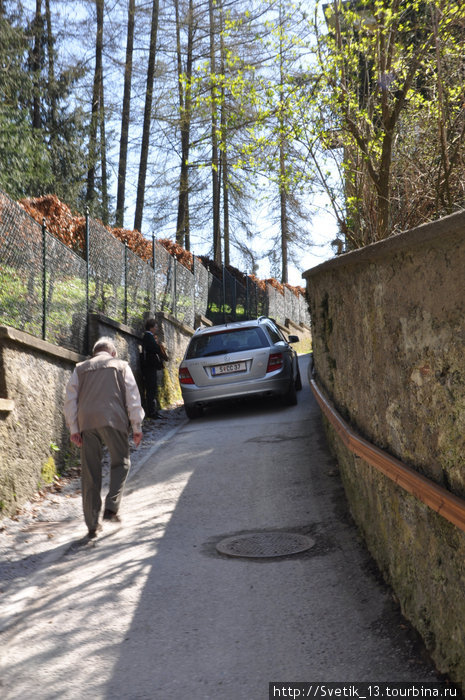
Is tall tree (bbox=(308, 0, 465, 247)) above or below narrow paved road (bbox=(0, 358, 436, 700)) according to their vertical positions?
above

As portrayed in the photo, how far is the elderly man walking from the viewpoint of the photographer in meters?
7.22

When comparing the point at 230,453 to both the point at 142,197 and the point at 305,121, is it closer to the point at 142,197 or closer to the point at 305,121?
the point at 305,121

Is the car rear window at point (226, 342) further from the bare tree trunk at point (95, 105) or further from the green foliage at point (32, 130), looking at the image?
the bare tree trunk at point (95, 105)

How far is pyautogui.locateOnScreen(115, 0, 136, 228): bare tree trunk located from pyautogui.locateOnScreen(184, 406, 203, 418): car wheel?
1638 cm

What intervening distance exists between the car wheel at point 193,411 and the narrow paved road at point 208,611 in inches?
225

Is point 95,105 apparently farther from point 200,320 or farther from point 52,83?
point 200,320

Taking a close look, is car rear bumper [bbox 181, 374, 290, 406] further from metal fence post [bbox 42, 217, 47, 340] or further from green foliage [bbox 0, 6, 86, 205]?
green foliage [bbox 0, 6, 86, 205]

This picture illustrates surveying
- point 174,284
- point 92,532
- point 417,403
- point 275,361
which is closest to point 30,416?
point 92,532

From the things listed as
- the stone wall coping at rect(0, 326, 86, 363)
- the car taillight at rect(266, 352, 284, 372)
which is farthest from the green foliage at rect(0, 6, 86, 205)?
the stone wall coping at rect(0, 326, 86, 363)

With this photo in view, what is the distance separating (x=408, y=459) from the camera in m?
4.50

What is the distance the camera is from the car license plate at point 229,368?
13828 millimetres

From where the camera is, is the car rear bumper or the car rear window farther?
the car rear window

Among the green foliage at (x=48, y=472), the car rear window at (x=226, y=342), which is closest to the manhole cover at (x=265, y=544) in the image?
the green foliage at (x=48, y=472)

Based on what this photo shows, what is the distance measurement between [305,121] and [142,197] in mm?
19301
